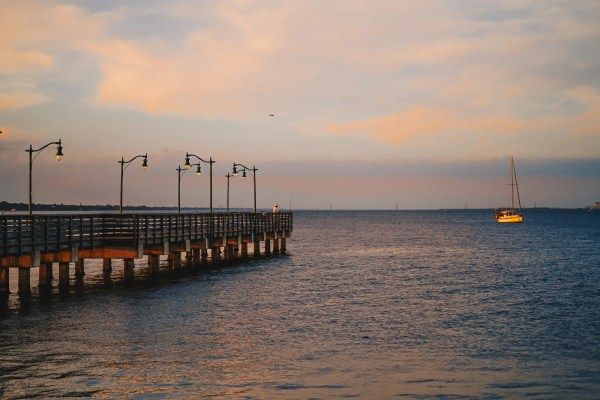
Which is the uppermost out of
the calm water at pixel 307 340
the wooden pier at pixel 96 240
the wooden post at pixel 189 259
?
the wooden pier at pixel 96 240

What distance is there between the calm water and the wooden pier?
1.87 m

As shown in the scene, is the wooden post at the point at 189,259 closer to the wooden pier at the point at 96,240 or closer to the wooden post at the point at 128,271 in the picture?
the wooden pier at the point at 96,240

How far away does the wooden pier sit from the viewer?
89.6 feet

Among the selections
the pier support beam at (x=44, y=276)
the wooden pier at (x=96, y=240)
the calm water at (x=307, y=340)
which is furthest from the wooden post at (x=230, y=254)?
the pier support beam at (x=44, y=276)

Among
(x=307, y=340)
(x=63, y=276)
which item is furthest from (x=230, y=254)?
(x=307, y=340)

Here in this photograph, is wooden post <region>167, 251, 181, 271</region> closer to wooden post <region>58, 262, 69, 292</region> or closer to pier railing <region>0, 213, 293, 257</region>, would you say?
pier railing <region>0, 213, 293, 257</region>

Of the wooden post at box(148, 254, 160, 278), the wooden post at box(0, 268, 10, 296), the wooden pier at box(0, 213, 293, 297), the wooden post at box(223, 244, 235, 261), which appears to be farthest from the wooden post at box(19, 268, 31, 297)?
the wooden post at box(223, 244, 235, 261)

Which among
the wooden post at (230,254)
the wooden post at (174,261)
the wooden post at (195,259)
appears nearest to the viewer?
the wooden post at (174,261)

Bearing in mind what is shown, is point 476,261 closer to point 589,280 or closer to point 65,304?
point 589,280

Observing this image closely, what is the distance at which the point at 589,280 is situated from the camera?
1599 inches

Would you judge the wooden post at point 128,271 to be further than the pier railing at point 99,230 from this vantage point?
Yes

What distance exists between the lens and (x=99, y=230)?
108 feet

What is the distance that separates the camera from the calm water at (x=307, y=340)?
49.7ft

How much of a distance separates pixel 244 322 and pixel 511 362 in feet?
32.2
